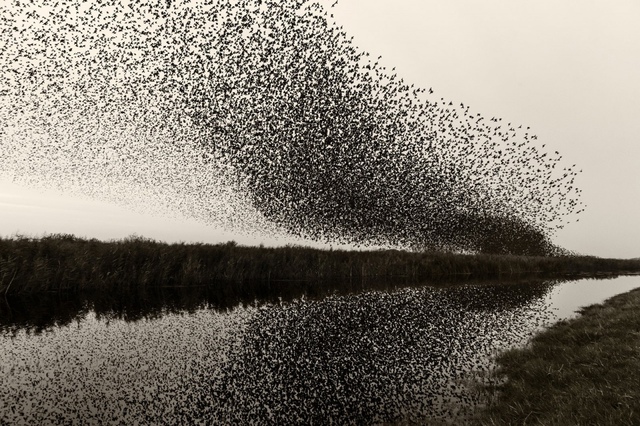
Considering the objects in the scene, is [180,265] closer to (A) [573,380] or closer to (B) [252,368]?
(B) [252,368]

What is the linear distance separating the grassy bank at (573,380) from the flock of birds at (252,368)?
2.53 feet

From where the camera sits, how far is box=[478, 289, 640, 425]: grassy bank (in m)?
5.57

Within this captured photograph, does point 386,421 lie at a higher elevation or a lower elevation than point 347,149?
lower

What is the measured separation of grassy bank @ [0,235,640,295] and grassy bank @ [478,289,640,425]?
973 inches

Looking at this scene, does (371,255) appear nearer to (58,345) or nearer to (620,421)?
(58,345)

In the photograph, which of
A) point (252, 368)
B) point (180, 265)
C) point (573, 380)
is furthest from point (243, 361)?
point (180, 265)

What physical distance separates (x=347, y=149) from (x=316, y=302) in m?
26.7

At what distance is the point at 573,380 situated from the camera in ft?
24.7

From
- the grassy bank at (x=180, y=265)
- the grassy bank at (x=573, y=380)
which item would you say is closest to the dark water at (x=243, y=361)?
the grassy bank at (x=573, y=380)

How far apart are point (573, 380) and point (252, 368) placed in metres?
7.58

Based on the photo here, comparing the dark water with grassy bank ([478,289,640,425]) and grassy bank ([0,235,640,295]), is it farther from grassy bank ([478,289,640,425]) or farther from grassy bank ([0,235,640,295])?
grassy bank ([0,235,640,295])

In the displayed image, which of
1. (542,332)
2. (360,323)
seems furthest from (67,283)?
(542,332)

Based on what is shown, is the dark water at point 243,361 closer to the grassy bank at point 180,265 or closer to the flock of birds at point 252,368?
the flock of birds at point 252,368

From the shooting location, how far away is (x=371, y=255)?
1625 inches
